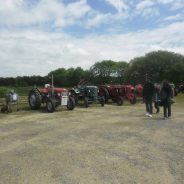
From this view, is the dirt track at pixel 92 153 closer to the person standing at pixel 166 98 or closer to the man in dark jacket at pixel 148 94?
the person standing at pixel 166 98

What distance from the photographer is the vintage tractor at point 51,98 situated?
17377 mm

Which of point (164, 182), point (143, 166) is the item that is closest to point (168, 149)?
point (143, 166)

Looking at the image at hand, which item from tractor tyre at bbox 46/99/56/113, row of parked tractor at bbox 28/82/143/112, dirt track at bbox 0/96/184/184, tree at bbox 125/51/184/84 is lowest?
dirt track at bbox 0/96/184/184

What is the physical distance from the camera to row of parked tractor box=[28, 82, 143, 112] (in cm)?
1802

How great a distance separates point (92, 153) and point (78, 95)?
46.5 feet

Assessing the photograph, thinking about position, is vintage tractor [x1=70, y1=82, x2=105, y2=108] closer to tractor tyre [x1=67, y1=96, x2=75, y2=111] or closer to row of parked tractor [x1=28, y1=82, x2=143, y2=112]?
row of parked tractor [x1=28, y1=82, x2=143, y2=112]

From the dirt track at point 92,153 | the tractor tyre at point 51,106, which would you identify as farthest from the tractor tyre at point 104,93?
the dirt track at point 92,153

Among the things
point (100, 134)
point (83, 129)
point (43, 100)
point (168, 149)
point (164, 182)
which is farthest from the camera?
point (43, 100)

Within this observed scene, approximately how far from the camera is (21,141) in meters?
9.20

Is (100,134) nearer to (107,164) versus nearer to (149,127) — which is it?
(149,127)

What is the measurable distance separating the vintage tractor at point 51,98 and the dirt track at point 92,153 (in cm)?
492

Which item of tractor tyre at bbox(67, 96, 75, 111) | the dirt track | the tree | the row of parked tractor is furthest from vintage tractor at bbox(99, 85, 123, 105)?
the tree

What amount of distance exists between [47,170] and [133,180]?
1.53m

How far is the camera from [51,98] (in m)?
17.8
